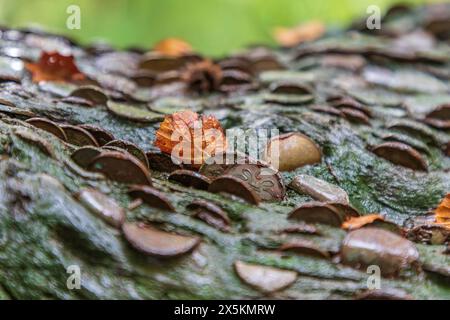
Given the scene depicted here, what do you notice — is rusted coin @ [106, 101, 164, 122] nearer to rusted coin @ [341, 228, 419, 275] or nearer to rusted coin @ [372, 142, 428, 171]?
rusted coin @ [372, 142, 428, 171]

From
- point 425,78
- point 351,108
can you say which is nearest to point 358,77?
point 425,78

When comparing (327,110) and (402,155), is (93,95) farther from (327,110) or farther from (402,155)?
(402,155)

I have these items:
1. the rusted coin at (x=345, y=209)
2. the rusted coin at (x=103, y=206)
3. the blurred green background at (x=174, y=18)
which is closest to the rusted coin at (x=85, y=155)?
the rusted coin at (x=103, y=206)

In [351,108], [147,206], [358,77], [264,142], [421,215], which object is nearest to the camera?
[147,206]

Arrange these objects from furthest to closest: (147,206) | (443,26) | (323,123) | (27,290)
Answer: (443,26) → (323,123) → (147,206) → (27,290)

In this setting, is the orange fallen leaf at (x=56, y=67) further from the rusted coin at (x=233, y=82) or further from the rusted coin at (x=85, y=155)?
the rusted coin at (x=85, y=155)

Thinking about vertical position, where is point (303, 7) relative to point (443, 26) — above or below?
above
